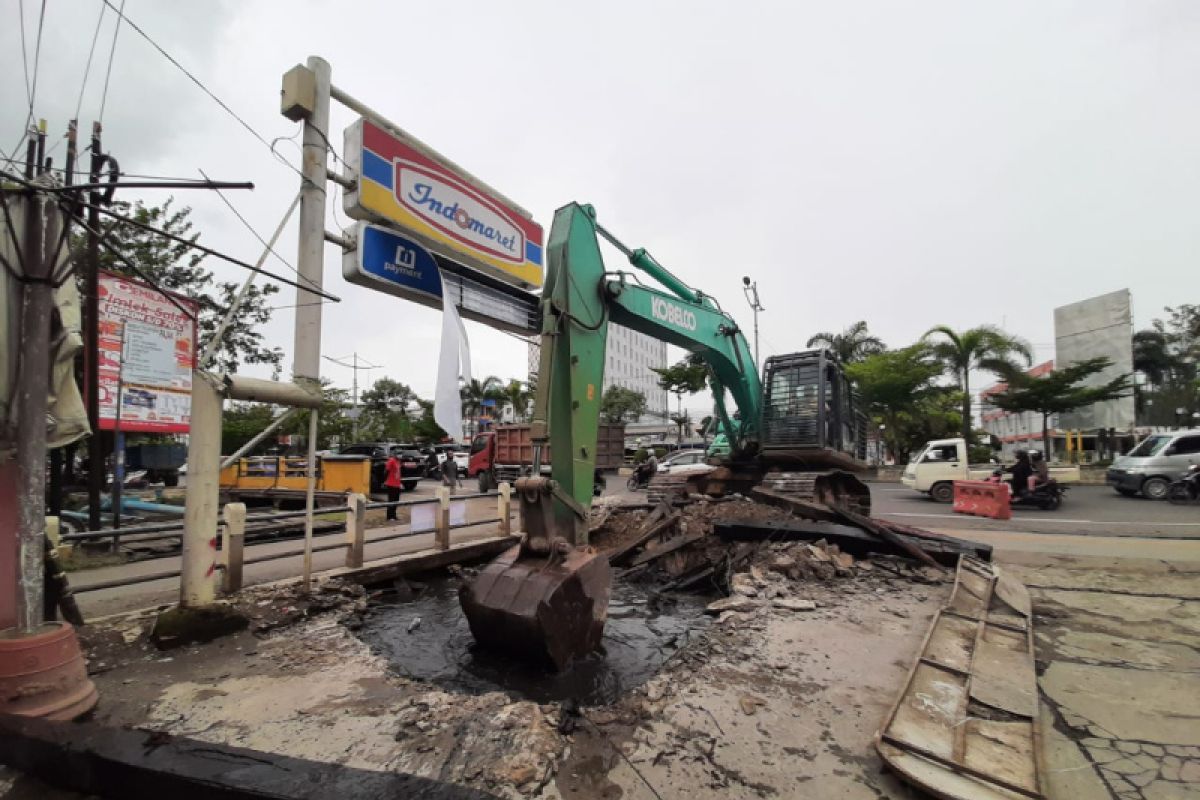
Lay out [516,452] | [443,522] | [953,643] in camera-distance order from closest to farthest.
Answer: [953,643] → [443,522] → [516,452]

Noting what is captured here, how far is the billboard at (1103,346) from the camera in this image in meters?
26.0

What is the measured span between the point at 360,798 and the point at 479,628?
1806 millimetres

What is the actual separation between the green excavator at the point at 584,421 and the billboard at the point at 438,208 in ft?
6.62

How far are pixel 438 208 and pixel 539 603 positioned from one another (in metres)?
5.33

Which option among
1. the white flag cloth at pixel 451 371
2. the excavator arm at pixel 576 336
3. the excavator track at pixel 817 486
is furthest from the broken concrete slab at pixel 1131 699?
the white flag cloth at pixel 451 371

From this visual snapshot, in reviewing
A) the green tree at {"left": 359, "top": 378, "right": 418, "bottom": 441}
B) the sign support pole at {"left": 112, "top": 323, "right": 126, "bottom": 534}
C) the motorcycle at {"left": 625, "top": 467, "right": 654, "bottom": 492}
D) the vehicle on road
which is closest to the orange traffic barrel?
the sign support pole at {"left": 112, "top": 323, "right": 126, "bottom": 534}

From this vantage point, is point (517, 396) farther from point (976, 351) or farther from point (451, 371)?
point (451, 371)

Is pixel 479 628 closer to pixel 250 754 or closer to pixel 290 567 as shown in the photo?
pixel 250 754

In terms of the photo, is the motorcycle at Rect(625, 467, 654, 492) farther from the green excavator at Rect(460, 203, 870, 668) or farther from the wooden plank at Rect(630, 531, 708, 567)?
the wooden plank at Rect(630, 531, 708, 567)

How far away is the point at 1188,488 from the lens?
14297mm

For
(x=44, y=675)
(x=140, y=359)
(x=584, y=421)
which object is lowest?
(x=44, y=675)

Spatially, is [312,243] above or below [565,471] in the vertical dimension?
above

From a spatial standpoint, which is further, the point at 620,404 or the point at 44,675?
the point at 620,404

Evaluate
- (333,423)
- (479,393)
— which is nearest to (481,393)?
(479,393)
